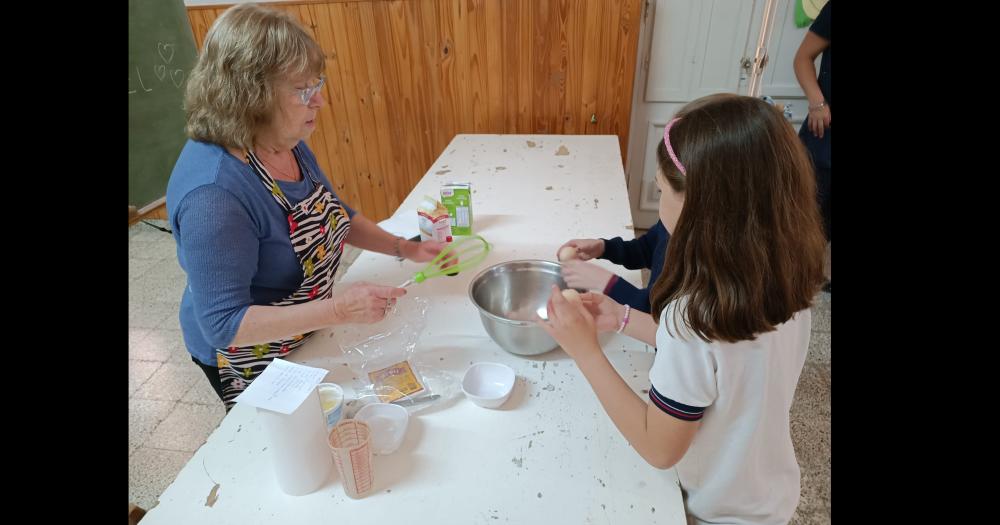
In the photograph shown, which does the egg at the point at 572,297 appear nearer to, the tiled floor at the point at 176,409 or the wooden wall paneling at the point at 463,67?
the tiled floor at the point at 176,409

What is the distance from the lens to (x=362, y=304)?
3.10 feet

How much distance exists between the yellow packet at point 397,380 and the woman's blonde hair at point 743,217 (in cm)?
50

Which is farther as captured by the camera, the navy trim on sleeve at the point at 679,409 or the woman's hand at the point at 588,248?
the woman's hand at the point at 588,248

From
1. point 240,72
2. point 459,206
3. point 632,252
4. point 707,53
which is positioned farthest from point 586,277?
point 707,53

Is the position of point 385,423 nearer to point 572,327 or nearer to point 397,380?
point 397,380

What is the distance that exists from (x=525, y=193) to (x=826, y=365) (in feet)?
4.73

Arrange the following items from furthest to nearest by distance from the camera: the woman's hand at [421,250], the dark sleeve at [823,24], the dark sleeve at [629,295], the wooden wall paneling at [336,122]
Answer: the wooden wall paneling at [336,122] → the dark sleeve at [823,24] → the woman's hand at [421,250] → the dark sleeve at [629,295]

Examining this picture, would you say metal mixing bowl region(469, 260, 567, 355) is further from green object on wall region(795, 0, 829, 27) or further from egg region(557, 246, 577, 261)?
green object on wall region(795, 0, 829, 27)

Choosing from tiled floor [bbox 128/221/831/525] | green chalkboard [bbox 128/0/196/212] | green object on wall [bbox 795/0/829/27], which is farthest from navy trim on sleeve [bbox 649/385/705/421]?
green chalkboard [bbox 128/0/196/212]

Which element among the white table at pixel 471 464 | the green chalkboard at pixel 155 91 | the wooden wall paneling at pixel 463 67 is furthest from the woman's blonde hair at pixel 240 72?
the green chalkboard at pixel 155 91

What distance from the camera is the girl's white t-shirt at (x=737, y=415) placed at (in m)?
0.63

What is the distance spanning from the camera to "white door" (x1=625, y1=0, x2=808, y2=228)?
7.56 ft

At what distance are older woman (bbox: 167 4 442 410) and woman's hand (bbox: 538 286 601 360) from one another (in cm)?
35
